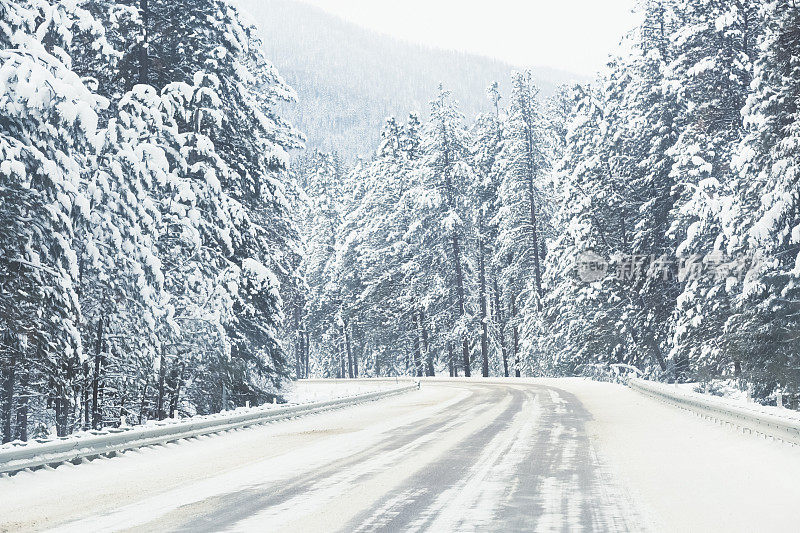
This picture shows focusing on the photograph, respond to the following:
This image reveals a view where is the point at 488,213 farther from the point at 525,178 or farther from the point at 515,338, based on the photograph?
the point at 515,338

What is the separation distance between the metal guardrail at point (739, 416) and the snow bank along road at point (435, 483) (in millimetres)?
277

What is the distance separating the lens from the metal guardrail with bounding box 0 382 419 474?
10.3 metres

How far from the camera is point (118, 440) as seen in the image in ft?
41.6

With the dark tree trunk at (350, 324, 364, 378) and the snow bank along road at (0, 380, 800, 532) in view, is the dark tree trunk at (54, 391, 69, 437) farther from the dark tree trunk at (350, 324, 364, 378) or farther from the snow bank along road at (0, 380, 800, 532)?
the dark tree trunk at (350, 324, 364, 378)

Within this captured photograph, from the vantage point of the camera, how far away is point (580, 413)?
65.1 feet

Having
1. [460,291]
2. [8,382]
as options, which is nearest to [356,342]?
[460,291]

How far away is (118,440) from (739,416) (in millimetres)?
11099

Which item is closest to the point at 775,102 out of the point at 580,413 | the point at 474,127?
the point at 580,413

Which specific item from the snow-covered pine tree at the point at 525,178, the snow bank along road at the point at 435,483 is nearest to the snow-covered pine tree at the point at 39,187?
the snow bank along road at the point at 435,483

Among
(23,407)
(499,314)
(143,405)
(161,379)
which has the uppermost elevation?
(499,314)

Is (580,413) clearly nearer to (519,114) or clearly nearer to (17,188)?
(17,188)

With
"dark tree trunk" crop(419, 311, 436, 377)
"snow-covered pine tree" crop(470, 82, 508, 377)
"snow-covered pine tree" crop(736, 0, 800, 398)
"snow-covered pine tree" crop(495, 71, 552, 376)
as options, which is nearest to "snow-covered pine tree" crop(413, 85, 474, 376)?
"snow-covered pine tree" crop(470, 82, 508, 377)

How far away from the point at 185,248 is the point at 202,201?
4.76ft

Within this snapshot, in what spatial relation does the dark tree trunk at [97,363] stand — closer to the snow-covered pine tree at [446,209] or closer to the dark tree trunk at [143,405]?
the dark tree trunk at [143,405]
